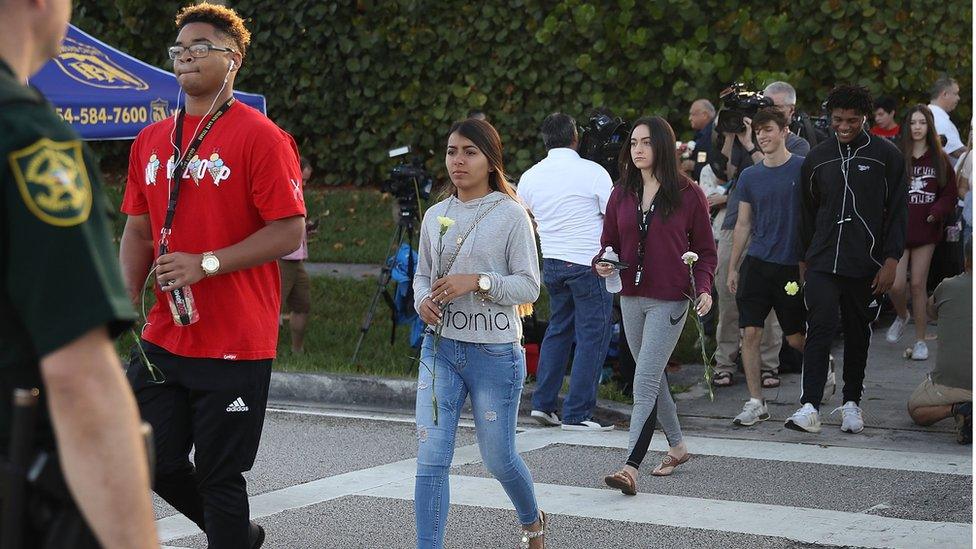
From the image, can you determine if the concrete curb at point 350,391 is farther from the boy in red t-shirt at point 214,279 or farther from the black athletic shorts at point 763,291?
the boy in red t-shirt at point 214,279

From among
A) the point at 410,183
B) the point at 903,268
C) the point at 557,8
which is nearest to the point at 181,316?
the point at 410,183

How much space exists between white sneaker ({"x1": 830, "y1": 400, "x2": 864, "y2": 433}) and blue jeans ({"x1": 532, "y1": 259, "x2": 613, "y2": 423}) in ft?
5.16

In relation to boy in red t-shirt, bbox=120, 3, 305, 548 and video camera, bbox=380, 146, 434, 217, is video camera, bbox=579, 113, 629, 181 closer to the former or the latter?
video camera, bbox=380, 146, 434, 217

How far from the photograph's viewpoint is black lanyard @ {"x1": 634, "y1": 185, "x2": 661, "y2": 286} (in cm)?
705

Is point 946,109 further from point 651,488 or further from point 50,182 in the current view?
point 50,182

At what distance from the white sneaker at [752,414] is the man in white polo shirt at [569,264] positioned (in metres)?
0.84

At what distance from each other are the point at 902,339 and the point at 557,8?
19.0 feet

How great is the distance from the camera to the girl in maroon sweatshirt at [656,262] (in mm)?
6965

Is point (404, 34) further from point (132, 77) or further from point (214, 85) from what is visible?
point (214, 85)

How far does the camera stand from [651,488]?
7.02 meters

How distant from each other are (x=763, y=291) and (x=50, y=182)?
7.28 metres

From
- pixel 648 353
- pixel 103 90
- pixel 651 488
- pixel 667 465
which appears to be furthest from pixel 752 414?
pixel 103 90

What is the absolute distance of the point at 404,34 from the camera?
16.6 metres

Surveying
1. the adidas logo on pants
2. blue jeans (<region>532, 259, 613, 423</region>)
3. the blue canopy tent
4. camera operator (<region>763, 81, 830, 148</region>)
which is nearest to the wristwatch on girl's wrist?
the adidas logo on pants
